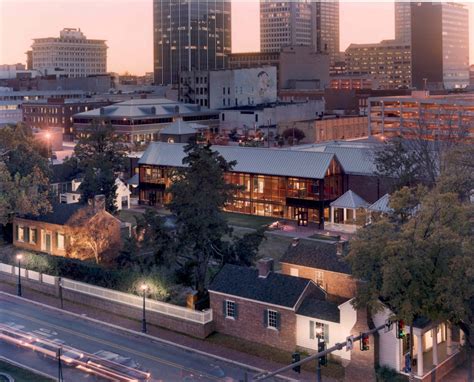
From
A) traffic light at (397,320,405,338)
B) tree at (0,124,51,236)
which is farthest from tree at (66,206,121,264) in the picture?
traffic light at (397,320,405,338)

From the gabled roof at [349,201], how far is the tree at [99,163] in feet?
68.5

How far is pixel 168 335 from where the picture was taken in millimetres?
41188

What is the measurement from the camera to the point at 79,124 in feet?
455

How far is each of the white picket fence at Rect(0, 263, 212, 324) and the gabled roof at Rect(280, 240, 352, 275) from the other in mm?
6418

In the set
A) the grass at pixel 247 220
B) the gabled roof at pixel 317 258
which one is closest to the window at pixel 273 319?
the gabled roof at pixel 317 258

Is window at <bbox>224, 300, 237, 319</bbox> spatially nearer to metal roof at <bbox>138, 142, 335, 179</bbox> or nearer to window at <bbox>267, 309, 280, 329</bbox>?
window at <bbox>267, 309, 280, 329</bbox>

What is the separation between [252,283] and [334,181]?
34.7 meters

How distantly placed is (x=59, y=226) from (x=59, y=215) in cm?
152

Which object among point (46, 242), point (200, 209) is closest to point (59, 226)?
point (46, 242)

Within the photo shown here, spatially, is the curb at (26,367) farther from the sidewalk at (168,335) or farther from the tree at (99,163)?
the tree at (99,163)

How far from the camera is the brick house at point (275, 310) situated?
36.5 m

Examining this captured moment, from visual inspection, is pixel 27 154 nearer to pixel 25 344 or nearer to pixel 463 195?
pixel 25 344

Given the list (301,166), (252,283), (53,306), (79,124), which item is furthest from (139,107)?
(252,283)

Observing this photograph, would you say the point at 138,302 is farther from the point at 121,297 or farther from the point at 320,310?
the point at 320,310
